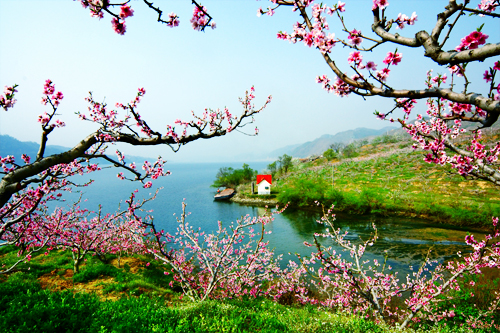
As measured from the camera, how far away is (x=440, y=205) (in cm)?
2461

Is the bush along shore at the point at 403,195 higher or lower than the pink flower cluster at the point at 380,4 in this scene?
lower

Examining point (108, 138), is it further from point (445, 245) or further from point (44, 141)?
point (445, 245)

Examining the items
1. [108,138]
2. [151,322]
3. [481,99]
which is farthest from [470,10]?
[151,322]

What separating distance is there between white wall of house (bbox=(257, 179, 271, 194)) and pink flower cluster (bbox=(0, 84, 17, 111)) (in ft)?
139

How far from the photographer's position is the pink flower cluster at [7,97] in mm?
3721

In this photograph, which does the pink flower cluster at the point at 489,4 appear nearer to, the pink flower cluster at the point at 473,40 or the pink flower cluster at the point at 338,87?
the pink flower cluster at the point at 473,40

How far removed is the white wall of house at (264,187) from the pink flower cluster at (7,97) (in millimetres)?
42466

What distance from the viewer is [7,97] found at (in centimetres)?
373

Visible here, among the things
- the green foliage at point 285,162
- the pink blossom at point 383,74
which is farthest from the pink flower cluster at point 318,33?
the green foliage at point 285,162

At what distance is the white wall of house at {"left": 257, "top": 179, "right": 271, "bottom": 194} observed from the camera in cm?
→ 4544

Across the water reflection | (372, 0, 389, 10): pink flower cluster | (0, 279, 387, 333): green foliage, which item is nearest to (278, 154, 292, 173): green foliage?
the water reflection

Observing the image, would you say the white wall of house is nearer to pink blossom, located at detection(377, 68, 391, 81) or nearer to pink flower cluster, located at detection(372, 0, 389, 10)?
pink blossom, located at detection(377, 68, 391, 81)

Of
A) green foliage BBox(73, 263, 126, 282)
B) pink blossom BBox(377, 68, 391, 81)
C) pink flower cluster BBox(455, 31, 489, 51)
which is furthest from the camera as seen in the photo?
green foliage BBox(73, 263, 126, 282)

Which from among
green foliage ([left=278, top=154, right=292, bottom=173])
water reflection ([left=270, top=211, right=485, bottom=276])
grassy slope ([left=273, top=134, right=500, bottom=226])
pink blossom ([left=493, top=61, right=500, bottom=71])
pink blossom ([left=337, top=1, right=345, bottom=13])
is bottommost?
water reflection ([left=270, top=211, right=485, bottom=276])
